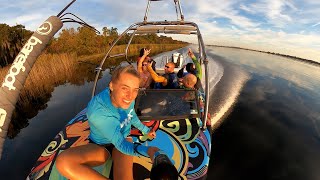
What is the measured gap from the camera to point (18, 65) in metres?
1.98

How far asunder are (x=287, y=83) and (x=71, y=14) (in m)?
12.7

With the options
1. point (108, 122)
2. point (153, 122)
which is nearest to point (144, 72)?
point (153, 122)

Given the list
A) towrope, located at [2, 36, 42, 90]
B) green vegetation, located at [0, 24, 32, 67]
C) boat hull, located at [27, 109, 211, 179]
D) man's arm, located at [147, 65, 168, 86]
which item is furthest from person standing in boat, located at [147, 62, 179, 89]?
green vegetation, located at [0, 24, 32, 67]

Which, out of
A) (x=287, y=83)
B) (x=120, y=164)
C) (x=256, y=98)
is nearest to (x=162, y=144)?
(x=120, y=164)

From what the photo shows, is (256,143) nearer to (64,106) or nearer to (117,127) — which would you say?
(117,127)

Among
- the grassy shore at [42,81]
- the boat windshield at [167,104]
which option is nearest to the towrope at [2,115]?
the boat windshield at [167,104]

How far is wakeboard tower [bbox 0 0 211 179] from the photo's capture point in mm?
1988

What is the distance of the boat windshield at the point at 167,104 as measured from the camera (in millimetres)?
3480

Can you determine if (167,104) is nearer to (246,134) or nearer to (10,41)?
(246,134)

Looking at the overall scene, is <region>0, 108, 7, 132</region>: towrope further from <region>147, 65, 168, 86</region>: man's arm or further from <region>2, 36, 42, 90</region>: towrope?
<region>147, 65, 168, 86</region>: man's arm

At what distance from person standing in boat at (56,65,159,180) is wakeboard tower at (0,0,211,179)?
19 cm

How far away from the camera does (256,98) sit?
28.6 ft

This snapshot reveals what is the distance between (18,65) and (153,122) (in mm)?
1957

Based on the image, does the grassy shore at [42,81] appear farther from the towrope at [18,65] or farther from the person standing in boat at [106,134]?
the person standing in boat at [106,134]
